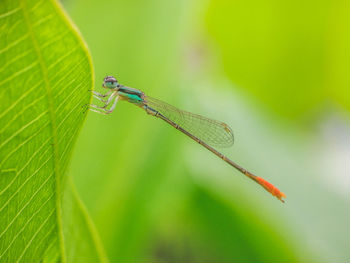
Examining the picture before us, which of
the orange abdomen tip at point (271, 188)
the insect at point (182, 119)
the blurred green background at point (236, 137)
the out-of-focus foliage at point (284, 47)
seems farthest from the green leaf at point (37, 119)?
the out-of-focus foliage at point (284, 47)

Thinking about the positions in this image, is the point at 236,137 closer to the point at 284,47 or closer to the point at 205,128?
the point at 205,128

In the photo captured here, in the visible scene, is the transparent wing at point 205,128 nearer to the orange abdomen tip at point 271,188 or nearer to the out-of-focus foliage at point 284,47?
the orange abdomen tip at point 271,188

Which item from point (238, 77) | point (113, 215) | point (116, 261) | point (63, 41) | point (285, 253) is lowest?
point (116, 261)

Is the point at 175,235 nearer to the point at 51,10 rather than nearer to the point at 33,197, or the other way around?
the point at 33,197

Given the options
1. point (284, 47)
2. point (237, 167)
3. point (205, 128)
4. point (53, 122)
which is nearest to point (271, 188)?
point (237, 167)

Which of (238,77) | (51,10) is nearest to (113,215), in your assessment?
(51,10)

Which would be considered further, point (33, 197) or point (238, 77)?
point (238, 77)
